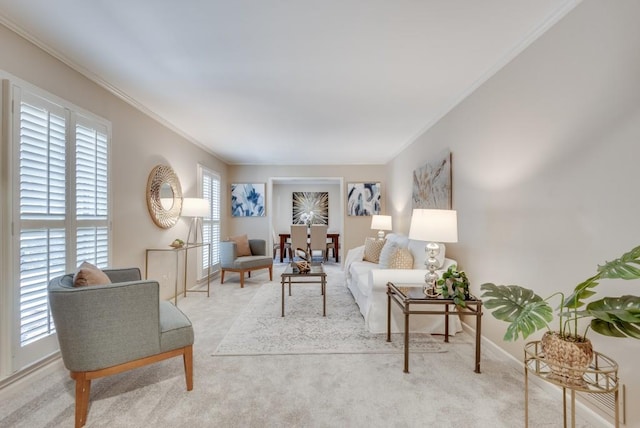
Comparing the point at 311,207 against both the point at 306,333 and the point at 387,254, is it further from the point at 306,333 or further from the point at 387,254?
the point at 306,333

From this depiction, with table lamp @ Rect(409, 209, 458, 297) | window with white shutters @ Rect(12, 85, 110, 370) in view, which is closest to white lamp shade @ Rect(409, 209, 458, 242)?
table lamp @ Rect(409, 209, 458, 297)

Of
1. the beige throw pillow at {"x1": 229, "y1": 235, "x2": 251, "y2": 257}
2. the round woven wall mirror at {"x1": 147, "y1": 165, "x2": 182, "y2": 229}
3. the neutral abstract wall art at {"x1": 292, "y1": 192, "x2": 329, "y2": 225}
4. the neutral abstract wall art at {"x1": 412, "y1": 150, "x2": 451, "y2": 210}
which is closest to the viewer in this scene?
the neutral abstract wall art at {"x1": 412, "y1": 150, "x2": 451, "y2": 210}

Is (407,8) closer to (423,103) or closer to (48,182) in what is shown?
(423,103)

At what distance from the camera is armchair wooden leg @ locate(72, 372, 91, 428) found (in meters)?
1.59

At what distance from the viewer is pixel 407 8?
5.77 feet

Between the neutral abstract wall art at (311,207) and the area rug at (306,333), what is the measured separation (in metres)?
5.14

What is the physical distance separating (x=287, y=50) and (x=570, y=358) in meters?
2.51

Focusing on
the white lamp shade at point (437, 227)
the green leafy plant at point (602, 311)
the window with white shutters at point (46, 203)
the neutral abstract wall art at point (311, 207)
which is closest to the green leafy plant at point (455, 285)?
the white lamp shade at point (437, 227)

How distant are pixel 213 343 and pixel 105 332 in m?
1.20

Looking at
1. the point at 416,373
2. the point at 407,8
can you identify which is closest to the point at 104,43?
the point at 407,8

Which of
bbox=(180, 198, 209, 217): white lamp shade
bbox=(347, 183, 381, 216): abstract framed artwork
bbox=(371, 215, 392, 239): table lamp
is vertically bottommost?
bbox=(371, 215, 392, 239): table lamp

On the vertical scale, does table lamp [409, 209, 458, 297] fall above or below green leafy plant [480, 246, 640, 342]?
above

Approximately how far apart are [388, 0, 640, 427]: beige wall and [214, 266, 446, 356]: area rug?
1024 mm

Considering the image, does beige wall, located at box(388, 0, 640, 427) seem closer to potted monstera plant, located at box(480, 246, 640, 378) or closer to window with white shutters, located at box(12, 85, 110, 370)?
potted monstera plant, located at box(480, 246, 640, 378)
